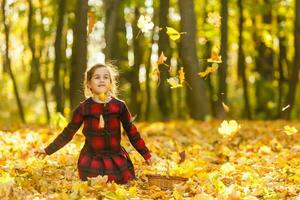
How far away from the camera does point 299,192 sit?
16.8 ft

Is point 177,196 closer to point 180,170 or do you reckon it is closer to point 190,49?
point 180,170

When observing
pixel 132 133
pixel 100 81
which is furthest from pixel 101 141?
pixel 100 81

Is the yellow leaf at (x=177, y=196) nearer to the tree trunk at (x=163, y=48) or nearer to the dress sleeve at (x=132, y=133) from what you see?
the dress sleeve at (x=132, y=133)

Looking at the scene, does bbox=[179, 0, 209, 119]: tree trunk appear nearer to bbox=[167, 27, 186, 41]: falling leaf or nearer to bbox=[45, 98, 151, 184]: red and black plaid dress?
bbox=[167, 27, 186, 41]: falling leaf

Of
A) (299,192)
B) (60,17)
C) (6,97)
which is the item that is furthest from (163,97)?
(299,192)

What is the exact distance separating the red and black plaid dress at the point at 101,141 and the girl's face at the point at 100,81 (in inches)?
5.7

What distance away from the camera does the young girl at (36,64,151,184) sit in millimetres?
5648

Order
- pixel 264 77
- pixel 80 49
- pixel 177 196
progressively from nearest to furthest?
pixel 177 196
pixel 80 49
pixel 264 77

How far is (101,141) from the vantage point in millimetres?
5723

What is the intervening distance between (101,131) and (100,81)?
48cm

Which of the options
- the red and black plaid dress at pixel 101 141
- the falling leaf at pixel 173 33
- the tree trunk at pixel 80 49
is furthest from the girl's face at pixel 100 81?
the tree trunk at pixel 80 49

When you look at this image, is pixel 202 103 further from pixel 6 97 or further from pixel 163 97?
pixel 6 97

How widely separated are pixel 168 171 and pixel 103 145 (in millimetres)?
795

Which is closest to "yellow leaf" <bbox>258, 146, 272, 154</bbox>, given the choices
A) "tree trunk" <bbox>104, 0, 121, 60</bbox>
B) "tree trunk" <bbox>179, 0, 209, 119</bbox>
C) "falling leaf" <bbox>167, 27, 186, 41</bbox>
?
"falling leaf" <bbox>167, 27, 186, 41</bbox>
